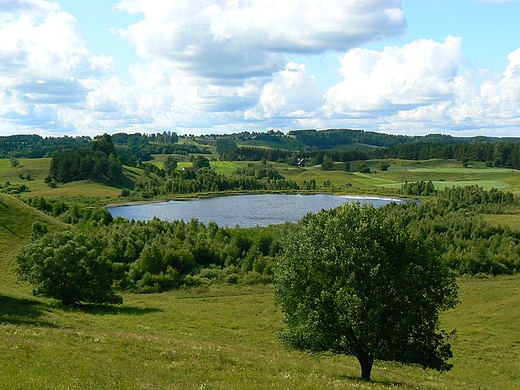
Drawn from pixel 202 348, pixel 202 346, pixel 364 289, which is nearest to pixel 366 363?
pixel 364 289

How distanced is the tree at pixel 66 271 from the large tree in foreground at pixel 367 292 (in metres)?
28.0

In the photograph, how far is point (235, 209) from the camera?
164 metres

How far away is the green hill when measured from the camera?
71938mm

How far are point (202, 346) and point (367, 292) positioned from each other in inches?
382

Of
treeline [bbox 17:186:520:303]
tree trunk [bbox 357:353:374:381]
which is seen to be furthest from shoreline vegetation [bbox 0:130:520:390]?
tree trunk [bbox 357:353:374:381]

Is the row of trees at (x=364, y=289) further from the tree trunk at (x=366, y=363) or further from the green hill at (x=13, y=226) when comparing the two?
the green hill at (x=13, y=226)

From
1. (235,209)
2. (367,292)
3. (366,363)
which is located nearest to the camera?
(367,292)

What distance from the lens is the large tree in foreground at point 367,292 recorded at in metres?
24.4

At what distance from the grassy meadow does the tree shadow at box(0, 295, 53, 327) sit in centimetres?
8

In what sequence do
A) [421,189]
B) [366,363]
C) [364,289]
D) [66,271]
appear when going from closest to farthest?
[364,289] < [366,363] < [66,271] < [421,189]

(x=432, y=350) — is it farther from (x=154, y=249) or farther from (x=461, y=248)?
(x=461, y=248)

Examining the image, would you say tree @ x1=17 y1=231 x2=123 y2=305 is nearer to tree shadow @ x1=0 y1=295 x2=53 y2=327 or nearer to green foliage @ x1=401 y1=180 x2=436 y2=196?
tree shadow @ x1=0 y1=295 x2=53 y2=327

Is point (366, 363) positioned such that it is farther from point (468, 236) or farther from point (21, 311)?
point (468, 236)

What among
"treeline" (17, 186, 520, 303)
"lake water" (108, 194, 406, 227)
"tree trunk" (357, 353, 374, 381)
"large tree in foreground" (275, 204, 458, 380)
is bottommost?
"lake water" (108, 194, 406, 227)
